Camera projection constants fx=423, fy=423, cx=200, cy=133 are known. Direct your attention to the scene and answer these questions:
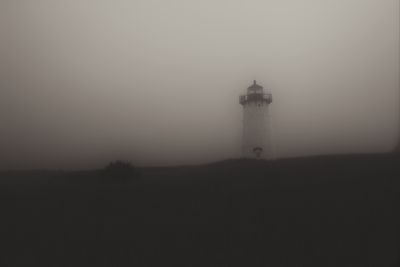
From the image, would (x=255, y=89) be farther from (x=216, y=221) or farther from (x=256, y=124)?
(x=216, y=221)

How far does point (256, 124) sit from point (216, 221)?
0.40 metres

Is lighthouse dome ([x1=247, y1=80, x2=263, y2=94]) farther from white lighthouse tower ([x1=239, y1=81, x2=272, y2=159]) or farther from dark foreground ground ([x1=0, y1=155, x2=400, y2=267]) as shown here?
dark foreground ground ([x1=0, y1=155, x2=400, y2=267])

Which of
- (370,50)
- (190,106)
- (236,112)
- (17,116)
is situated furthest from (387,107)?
(17,116)

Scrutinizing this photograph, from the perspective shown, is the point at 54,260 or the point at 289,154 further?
the point at 289,154

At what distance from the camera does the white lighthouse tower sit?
1.15 meters

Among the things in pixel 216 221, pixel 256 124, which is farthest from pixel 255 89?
pixel 216 221

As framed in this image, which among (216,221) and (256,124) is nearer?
(216,221)

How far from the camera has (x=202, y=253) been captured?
0.82m

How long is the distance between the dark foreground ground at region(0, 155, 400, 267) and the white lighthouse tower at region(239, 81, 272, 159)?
255mm

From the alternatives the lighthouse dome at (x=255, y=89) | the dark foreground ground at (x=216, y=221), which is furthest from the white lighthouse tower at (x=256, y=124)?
the dark foreground ground at (x=216, y=221)

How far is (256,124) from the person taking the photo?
117 centimetres

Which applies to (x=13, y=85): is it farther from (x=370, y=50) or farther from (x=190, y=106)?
(x=370, y=50)

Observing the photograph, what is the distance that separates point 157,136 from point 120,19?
369 millimetres

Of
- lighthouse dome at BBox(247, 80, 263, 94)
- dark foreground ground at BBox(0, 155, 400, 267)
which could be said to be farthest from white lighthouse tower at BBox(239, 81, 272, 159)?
dark foreground ground at BBox(0, 155, 400, 267)
